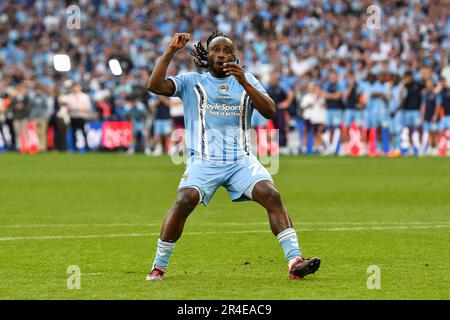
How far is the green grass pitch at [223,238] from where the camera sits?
29.6 ft

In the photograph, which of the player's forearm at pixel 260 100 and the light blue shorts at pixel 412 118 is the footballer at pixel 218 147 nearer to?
the player's forearm at pixel 260 100

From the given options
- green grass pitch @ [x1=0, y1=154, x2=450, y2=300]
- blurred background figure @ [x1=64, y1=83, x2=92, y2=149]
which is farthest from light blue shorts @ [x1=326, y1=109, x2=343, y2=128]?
green grass pitch @ [x1=0, y1=154, x2=450, y2=300]

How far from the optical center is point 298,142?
36656 mm

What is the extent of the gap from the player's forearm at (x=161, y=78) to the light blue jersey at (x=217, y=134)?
16cm

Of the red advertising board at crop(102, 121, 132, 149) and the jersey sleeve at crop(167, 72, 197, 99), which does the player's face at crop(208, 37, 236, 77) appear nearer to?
the jersey sleeve at crop(167, 72, 197, 99)

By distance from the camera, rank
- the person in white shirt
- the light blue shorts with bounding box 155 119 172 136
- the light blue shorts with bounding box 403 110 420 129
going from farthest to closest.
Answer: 1. the light blue shorts with bounding box 155 119 172 136
2. the person in white shirt
3. the light blue shorts with bounding box 403 110 420 129

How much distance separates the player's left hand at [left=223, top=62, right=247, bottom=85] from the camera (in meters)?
9.10

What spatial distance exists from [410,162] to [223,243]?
1863 cm

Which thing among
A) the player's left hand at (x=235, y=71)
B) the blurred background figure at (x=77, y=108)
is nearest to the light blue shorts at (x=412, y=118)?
the blurred background figure at (x=77, y=108)

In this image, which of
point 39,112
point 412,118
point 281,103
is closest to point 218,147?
point 281,103

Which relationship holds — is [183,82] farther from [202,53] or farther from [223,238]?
[223,238]

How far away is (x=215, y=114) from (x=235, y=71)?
658 millimetres

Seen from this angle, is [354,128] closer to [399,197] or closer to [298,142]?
[298,142]

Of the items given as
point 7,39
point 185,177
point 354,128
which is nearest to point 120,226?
point 185,177
